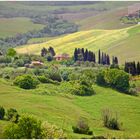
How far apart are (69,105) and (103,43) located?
78850 mm

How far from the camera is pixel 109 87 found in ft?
264

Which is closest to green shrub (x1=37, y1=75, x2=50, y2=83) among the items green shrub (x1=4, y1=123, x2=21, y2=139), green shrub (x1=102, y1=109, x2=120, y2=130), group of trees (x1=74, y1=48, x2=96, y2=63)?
green shrub (x1=102, y1=109, x2=120, y2=130)

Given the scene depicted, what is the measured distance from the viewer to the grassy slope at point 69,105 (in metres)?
55.3

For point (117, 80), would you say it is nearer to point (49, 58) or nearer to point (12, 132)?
point (49, 58)

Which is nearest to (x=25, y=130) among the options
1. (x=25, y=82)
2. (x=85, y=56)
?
(x=25, y=82)

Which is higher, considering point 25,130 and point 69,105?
point 69,105

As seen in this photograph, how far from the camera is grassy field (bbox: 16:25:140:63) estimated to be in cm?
12673

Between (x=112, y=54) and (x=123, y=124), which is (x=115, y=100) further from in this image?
(x=112, y=54)

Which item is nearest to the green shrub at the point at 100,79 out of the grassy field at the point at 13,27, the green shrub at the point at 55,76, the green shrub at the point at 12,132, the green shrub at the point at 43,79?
the green shrub at the point at 55,76

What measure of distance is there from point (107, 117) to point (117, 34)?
94.3m

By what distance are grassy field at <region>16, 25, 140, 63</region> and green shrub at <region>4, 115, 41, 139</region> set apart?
243ft

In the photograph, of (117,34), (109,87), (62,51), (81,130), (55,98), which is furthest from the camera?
(117,34)

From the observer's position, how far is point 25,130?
43.8 metres

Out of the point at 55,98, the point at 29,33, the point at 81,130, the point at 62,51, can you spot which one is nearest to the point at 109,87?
the point at 55,98
